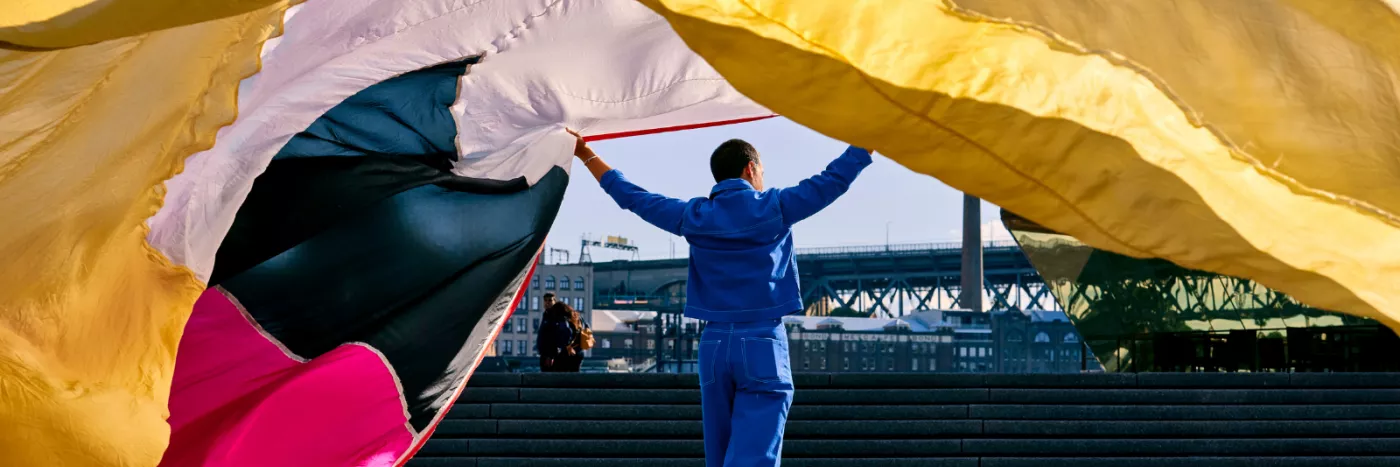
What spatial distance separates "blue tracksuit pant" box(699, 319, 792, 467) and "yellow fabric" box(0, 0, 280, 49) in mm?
1937

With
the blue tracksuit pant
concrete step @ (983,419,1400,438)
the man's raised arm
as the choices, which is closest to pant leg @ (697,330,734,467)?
the blue tracksuit pant

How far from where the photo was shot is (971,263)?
50.6 metres

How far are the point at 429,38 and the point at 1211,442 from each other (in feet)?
24.7

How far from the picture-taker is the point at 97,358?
101 inches

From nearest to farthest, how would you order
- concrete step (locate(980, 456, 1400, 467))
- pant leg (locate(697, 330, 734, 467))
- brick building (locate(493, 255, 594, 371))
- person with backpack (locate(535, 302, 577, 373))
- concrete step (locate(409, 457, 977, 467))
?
pant leg (locate(697, 330, 734, 467)), concrete step (locate(409, 457, 977, 467)), concrete step (locate(980, 456, 1400, 467)), person with backpack (locate(535, 302, 577, 373)), brick building (locate(493, 255, 594, 371))

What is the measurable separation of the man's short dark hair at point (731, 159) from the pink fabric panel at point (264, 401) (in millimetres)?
1138

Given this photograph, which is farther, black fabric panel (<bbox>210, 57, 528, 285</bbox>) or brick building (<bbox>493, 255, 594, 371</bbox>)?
brick building (<bbox>493, 255, 594, 371</bbox>)

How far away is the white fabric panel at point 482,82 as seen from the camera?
3100mm

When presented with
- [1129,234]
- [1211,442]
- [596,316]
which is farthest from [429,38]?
[596,316]

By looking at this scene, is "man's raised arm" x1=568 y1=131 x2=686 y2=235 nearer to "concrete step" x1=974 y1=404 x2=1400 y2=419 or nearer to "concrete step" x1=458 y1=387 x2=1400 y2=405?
"concrete step" x1=458 y1=387 x2=1400 y2=405

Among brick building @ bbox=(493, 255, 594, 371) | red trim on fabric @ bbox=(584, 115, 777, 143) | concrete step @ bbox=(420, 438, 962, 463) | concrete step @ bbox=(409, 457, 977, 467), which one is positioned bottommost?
concrete step @ bbox=(409, 457, 977, 467)

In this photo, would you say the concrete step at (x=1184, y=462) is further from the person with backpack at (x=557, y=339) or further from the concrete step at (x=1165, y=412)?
the person with backpack at (x=557, y=339)

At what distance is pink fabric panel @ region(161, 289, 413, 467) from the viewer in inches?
127

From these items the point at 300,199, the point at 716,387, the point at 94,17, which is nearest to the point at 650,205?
the point at 716,387
